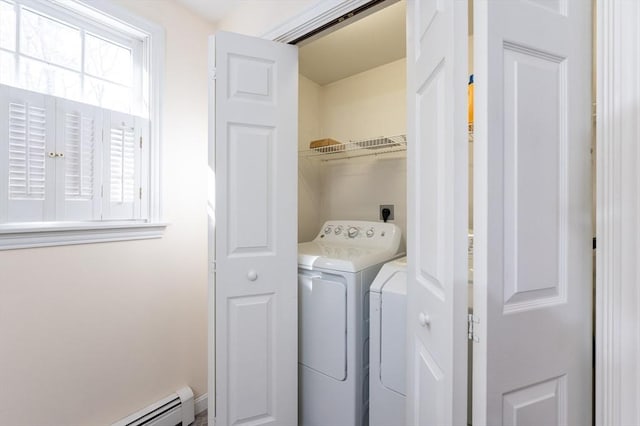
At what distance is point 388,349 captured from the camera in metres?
1.32

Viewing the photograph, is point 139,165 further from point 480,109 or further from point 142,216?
point 480,109

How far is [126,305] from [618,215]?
6.56 ft

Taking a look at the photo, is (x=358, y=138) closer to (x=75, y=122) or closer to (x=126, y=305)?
→ (x=75, y=122)

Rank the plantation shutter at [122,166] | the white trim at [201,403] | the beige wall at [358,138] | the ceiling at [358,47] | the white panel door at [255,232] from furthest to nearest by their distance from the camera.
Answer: the beige wall at [358,138] < the white trim at [201,403] < the ceiling at [358,47] < the plantation shutter at [122,166] < the white panel door at [255,232]

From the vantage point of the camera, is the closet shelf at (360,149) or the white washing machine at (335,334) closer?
the white washing machine at (335,334)

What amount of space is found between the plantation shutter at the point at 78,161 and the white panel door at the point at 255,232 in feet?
2.06

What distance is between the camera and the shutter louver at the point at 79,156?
1.35 meters

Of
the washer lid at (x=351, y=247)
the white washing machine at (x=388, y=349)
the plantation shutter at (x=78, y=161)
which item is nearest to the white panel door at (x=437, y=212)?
the white washing machine at (x=388, y=349)

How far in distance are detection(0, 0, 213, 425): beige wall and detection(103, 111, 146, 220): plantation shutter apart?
0.47 ft

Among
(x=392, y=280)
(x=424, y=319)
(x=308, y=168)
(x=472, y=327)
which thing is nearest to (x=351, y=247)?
(x=392, y=280)

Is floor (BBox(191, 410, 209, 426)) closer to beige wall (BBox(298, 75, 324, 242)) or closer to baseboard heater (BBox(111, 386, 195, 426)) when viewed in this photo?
baseboard heater (BBox(111, 386, 195, 426))

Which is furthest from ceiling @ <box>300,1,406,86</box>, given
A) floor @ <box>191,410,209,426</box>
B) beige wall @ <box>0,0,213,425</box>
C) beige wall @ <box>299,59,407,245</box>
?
floor @ <box>191,410,209,426</box>

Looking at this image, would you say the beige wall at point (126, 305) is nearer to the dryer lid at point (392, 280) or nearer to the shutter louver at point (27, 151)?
the shutter louver at point (27, 151)

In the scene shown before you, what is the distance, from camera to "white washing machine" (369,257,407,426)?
1.28 meters
